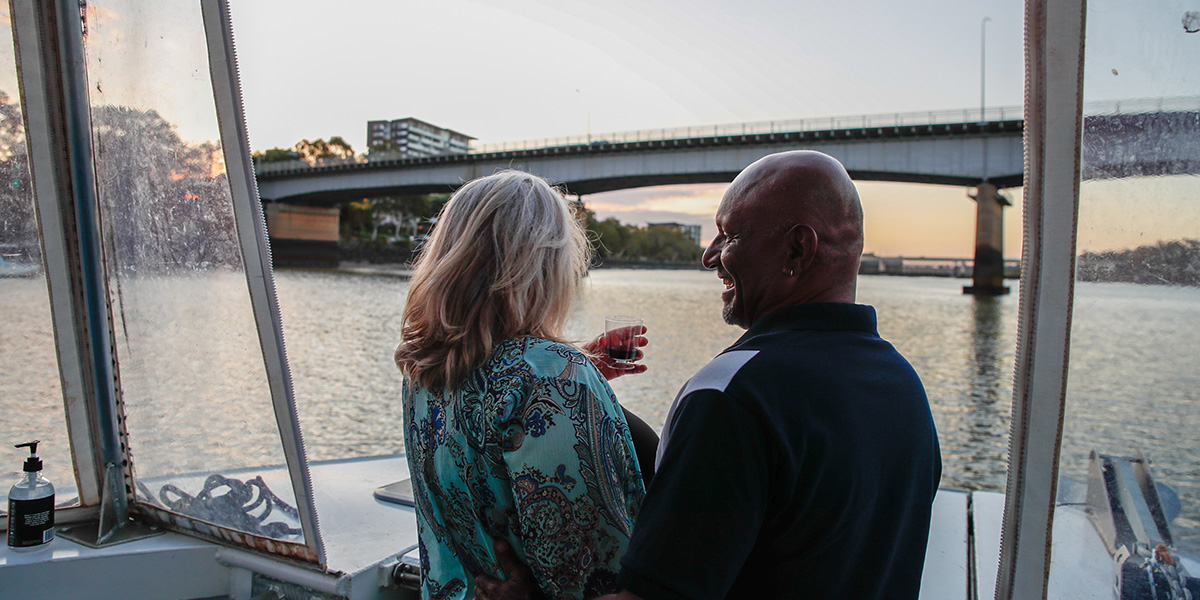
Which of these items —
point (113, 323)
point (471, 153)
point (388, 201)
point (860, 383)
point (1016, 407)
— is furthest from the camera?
point (388, 201)

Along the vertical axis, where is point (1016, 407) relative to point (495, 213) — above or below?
below

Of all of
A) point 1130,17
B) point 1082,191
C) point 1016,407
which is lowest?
point 1016,407

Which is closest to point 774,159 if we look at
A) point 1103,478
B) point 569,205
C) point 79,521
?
point 569,205

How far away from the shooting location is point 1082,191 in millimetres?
1279

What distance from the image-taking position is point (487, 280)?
1.46m

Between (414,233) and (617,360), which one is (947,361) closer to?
(617,360)

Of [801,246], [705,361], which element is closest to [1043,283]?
[801,246]

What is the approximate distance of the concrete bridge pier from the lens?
21.8 metres

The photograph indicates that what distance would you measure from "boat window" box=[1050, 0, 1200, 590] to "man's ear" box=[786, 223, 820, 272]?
0.51 meters

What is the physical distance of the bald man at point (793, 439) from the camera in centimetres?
100

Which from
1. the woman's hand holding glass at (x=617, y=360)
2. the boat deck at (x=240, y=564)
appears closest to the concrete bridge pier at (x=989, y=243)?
the boat deck at (x=240, y=564)

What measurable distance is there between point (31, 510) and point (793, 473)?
2.65 meters

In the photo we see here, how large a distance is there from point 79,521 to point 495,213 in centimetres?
233

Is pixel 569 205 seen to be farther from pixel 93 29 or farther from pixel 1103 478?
pixel 93 29
